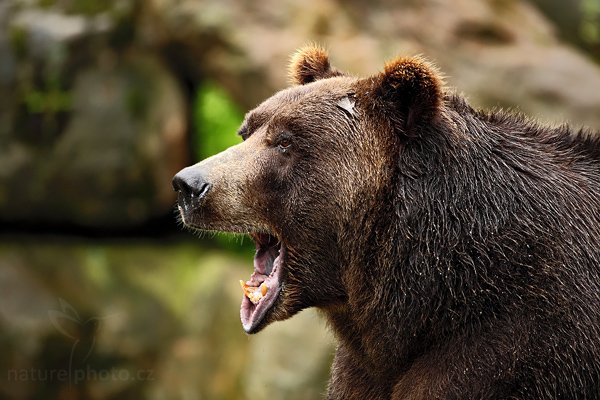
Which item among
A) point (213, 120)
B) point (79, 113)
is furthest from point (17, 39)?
point (213, 120)

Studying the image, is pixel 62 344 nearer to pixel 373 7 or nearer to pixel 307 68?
pixel 373 7

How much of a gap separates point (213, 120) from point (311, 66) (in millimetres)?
5840

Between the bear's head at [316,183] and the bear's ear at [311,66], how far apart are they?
0.51 meters

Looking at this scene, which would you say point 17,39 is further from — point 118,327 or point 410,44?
point 410,44

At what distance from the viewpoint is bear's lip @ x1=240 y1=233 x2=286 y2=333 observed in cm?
443

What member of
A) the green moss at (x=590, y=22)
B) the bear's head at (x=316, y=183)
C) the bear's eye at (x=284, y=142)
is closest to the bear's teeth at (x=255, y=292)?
the bear's head at (x=316, y=183)

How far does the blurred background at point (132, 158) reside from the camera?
10055 mm

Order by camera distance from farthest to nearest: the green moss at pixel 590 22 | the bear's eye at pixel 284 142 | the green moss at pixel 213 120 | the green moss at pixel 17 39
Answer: the green moss at pixel 590 22
the green moss at pixel 213 120
the green moss at pixel 17 39
the bear's eye at pixel 284 142

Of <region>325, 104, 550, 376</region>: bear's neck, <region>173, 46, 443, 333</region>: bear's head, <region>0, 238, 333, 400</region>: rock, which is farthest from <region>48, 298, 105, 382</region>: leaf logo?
<region>325, 104, 550, 376</region>: bear's neck

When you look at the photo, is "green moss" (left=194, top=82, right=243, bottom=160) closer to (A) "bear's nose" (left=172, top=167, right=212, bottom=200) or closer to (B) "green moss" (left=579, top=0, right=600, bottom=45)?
(B) "green moss" (left=579, top=0, right=600, bottom=45)

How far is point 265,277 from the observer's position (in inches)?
178

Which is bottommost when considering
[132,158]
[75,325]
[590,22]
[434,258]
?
[75,325]

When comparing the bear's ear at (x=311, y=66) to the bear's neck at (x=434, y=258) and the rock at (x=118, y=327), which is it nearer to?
the bear's neck at (x=434, y=258)

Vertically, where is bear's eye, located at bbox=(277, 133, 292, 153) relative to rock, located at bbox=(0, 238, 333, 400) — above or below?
above
